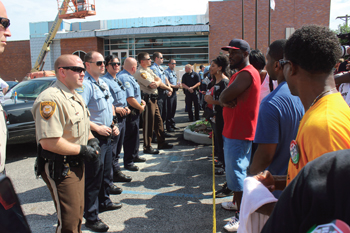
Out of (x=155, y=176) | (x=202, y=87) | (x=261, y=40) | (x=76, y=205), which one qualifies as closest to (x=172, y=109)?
(x=202, y=87)

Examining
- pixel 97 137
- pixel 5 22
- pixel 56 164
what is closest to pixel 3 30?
pixel 5 22

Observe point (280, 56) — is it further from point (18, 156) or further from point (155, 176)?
point (18, 156)

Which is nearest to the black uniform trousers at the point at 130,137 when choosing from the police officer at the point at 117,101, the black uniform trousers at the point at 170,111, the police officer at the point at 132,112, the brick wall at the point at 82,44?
the police officer at the point at 132,112

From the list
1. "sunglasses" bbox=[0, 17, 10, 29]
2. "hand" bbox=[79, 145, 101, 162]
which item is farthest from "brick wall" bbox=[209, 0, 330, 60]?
"sunglasses" bbox=[0, 17, 10, 29]

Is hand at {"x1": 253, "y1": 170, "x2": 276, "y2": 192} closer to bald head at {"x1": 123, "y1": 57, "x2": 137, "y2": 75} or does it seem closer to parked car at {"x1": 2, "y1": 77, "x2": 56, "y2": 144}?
bald head at {"x1": 123, "y1": 57, "x2": 137, "y2": 75}

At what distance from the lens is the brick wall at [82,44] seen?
27.6 meters

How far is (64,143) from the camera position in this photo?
7.64 feet

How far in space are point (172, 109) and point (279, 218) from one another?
8085 mm

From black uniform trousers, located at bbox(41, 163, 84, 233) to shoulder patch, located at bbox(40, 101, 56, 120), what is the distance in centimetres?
49

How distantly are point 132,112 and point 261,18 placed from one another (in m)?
25.7

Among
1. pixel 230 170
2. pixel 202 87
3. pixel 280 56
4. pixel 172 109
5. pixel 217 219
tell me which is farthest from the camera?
pixel 202 87

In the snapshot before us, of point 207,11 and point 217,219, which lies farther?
point 207,11

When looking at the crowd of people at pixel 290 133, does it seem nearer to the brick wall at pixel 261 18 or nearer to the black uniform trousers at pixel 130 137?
the black uniform trousers at pixel 130 137

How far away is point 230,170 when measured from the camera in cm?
306
